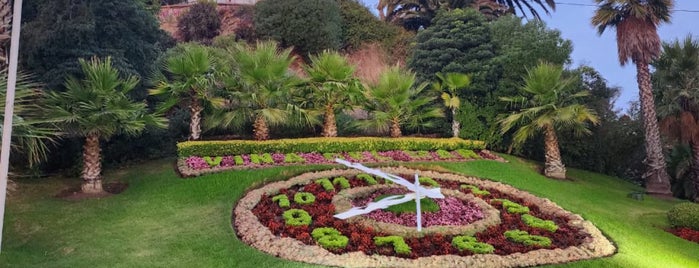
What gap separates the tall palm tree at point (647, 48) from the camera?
16.2 m

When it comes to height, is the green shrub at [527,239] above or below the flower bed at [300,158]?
below

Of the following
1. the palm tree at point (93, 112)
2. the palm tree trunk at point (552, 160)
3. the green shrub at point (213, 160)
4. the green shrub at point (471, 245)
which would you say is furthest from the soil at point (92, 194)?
the palm tree trunk at point (552, 160)

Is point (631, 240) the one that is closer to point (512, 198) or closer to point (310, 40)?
point (512, 198)

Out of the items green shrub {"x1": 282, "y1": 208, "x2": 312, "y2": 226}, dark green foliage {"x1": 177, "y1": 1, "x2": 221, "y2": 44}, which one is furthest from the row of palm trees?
dark green foliage {"x1": 177, "y1": 1, "x2": 221, "y2": 44}

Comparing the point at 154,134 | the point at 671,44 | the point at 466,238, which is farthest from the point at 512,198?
the point at 154,134

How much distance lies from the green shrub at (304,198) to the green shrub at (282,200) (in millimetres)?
196

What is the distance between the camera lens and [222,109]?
50.7ft

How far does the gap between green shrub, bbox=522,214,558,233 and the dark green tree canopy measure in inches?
439

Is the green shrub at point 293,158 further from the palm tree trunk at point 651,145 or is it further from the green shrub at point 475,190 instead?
the palm tree trunk at point 651,145

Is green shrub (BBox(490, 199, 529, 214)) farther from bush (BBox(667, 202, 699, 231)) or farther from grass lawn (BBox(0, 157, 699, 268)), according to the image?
bush (BBox(667, 202, 699, 231))

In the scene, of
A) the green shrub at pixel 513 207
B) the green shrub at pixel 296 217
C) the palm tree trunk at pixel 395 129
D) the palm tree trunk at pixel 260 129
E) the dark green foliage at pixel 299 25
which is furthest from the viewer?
the dark green foliage at pixel 299 25

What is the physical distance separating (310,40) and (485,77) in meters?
11.2

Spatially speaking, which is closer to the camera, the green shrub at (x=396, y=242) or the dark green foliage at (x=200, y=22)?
the green shrub at (x=396, y=242)

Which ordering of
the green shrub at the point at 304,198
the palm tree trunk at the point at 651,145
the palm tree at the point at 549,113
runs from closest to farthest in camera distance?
the green shrub at the point at 304,198, the palm tree at the point at 549,113, the palm tree trunk at the point at 651,145
